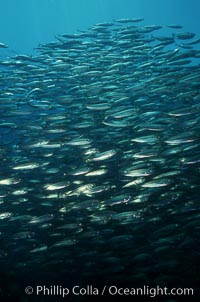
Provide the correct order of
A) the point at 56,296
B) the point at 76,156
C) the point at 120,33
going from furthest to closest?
the point at 120,33
the point at 56,296
the point at 76,156

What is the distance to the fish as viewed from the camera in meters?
8.12

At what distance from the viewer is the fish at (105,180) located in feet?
26.7

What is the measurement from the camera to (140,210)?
8.20 metres

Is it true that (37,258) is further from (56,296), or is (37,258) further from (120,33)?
(120,33)

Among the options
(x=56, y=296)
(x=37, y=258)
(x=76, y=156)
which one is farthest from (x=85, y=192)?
(x=56, y=296)

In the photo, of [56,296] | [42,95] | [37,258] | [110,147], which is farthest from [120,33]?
[56,296]

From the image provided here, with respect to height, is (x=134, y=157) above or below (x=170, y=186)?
above

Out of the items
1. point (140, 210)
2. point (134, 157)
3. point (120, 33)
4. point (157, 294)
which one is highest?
point (120, 33)

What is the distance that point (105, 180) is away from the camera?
845 centimetres

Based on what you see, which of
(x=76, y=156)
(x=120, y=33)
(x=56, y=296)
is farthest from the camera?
(x=120, y=33)

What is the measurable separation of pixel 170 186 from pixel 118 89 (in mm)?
3457

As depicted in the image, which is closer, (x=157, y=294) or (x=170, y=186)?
(x=170, y=186)

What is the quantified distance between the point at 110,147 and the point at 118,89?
214cm

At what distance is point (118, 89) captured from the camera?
1032cm
